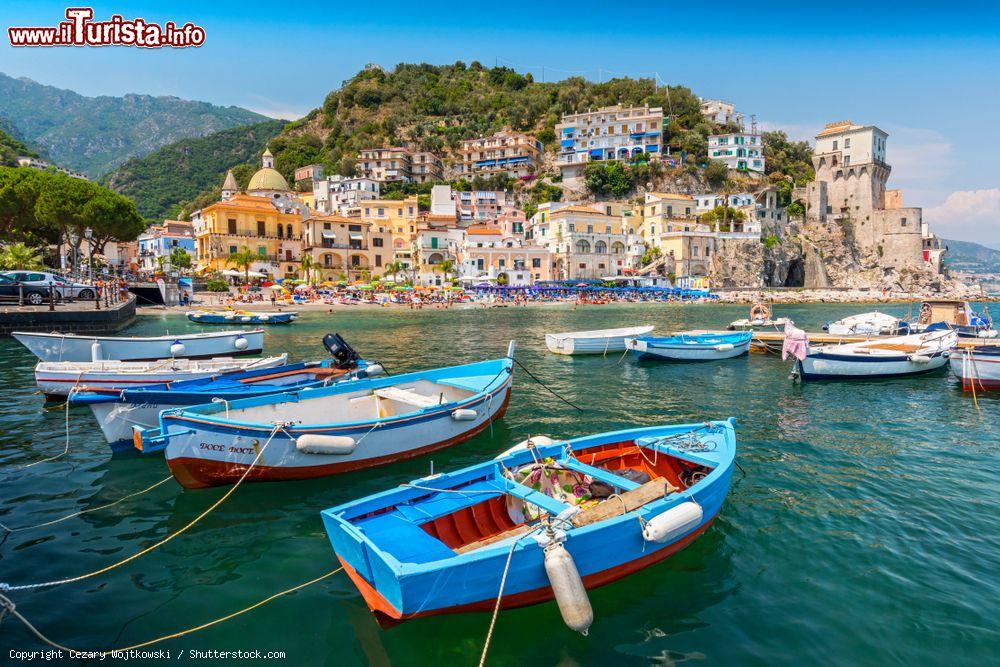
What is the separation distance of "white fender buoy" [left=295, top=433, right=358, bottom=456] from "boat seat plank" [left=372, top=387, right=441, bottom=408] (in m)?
2.06

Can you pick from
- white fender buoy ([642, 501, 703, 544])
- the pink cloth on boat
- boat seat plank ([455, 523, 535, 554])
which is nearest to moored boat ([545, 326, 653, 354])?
the pink cloth on boat

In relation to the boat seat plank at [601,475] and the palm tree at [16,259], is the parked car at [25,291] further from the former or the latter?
the boat seat plank at [601,475]

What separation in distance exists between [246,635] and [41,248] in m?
54.5

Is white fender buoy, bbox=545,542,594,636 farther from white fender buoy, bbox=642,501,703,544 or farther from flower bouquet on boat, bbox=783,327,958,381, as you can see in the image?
flower bouquet on boat, bbox=783,327,958,381

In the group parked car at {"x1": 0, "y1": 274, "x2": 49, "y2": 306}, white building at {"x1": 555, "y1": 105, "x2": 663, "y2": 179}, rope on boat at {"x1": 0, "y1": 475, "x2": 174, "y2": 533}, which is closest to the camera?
rope on boat at {"x1": 0, "y1": 475, "x2": 174, "y2": 533}

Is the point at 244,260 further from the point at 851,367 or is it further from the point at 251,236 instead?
the point at 851,367

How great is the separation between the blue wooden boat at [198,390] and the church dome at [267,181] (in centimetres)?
7504

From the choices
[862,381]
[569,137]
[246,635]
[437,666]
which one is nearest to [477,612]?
[437,666]

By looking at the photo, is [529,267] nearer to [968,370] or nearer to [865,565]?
[968,370]

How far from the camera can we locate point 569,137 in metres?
95.4

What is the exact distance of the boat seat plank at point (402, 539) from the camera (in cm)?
536

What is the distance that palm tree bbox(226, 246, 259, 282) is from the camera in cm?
6119

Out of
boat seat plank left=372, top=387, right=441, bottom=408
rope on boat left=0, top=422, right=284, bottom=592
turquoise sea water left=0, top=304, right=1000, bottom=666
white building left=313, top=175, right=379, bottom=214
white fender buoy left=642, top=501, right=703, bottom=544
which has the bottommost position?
turquoise sea water left=0, top=304, right=1000, bottom=666

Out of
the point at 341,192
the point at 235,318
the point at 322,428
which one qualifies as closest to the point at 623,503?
the point at 322,428
